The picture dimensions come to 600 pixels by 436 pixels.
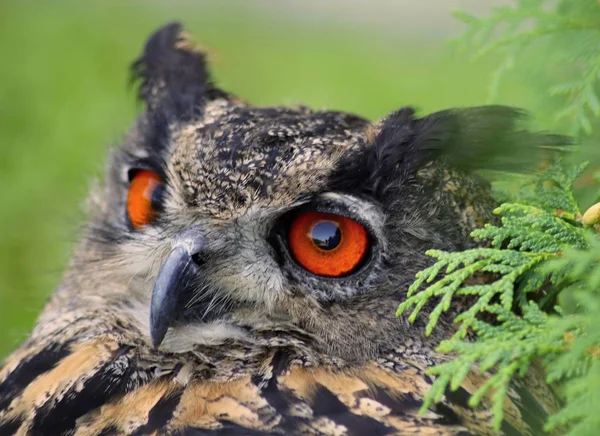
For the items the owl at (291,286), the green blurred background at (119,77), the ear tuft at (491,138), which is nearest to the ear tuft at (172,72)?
the green blurred background at (119,77)

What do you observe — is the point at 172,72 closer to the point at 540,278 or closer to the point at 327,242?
the point at 327,242

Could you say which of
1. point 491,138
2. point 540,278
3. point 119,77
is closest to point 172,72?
point 491,138

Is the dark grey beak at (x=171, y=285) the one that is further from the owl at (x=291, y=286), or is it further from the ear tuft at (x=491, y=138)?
the ear tuft at (x=491, y=138)

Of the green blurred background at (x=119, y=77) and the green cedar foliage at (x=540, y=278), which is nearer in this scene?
the green cedar foliage at (x=540, y=278)

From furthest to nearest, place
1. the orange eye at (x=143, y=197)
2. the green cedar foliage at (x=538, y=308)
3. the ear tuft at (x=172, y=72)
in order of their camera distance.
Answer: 1. the ear tuft at (x=172, y=72)
2. the orange eye at (x=143, y=197)
3. the green cedar foliage at (x=538, y=308)

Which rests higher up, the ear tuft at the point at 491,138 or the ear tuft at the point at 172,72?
the ear tuft at the point at 172,72

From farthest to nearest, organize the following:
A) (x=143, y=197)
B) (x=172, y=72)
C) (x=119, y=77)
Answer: (x=119, y=77) → (x=172, y=72) → (x=143, y=197)

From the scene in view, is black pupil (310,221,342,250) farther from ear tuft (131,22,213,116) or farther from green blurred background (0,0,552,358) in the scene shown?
green blurred background (0,0,552,358)
